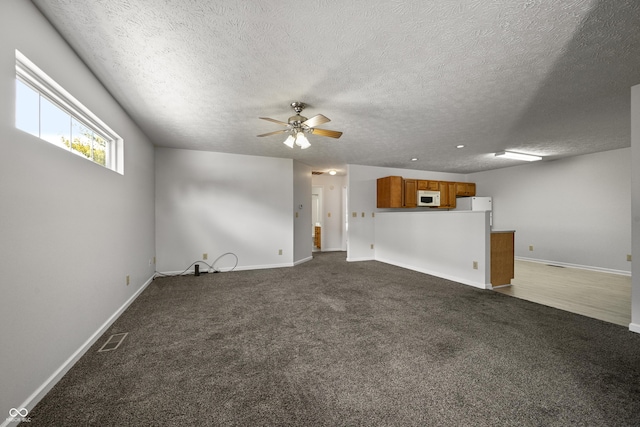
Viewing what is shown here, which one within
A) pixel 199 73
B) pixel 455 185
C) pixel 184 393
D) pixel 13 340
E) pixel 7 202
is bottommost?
pixel 184 393

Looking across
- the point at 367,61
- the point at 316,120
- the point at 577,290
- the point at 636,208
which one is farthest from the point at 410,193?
the point at 367,61

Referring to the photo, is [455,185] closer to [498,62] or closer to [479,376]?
[498,62]

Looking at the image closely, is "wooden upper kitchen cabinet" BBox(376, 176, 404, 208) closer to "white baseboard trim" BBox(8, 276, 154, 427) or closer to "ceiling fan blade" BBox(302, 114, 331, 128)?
"ceiling fan blade" BBox(302, 114, 331, 128)

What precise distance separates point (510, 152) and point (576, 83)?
287 cm

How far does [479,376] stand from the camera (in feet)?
5.50

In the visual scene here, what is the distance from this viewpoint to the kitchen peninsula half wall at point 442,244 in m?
3.82

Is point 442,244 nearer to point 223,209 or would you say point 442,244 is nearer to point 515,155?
point 515,155

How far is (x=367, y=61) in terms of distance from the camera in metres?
2.00

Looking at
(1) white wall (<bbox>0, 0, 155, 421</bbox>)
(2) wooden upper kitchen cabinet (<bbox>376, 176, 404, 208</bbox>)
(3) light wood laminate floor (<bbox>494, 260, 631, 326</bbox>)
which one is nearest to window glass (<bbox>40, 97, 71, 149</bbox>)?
(1) white wall (<bbox>0, 0, 155, 421</bbox>)

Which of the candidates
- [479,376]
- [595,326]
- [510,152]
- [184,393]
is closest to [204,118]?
[184,393]

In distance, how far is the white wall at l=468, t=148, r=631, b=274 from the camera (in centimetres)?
469

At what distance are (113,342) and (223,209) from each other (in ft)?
9.93

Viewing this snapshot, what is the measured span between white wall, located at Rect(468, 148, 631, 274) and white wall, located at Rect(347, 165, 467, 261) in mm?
3242

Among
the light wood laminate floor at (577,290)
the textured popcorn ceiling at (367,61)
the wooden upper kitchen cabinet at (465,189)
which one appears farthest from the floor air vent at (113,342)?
the wooden upper kitchen cabinet at (465,189)
